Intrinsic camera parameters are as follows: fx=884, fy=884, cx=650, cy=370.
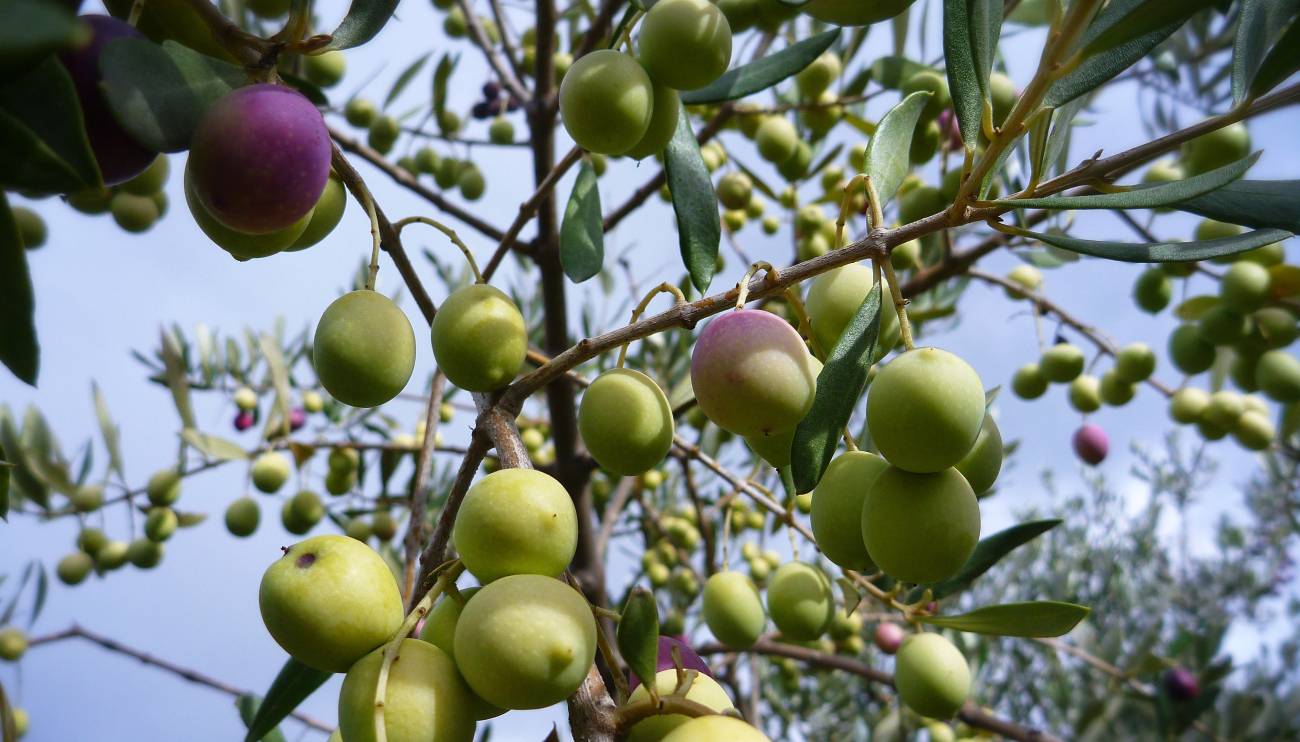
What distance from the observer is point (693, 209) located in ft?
3.32

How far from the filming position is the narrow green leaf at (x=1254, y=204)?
734 millimetres

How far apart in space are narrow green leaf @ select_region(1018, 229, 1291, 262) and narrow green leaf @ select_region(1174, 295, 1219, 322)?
1.47 metres

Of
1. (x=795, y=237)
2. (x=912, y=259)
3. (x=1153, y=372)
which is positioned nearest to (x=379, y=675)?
(x=912, y=259)

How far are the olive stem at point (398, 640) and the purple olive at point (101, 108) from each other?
386mm

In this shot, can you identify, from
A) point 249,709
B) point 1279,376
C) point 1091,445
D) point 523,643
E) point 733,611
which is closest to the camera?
point 523,643

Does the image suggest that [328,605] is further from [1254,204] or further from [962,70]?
[1254,204]

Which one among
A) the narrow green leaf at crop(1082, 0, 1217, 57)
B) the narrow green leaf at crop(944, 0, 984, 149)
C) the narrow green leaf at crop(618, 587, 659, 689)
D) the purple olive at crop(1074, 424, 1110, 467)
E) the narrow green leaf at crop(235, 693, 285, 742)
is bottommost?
the narrow green leaf at crop(235, 693, 285, 742)

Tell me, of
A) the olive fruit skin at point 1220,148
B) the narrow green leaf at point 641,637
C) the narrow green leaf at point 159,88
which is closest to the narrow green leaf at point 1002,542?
the narrow green leaf at point 641,637

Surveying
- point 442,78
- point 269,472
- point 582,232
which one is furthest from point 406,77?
point 582,232

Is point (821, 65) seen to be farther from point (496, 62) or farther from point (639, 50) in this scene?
point (639, 50)

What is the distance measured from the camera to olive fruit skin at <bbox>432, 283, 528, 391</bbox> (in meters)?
0.82

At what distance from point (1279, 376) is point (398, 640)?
205cm

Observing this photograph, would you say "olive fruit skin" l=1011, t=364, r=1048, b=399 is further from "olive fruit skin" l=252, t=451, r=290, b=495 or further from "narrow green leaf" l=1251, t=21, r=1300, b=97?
"olive fruit skin" l=252, t=451, r=290, b=495

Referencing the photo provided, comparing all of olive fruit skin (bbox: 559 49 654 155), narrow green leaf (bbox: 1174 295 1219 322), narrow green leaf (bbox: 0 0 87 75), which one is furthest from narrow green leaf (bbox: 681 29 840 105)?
narrow green leaf (bbox: 1174 295 1219 322)
